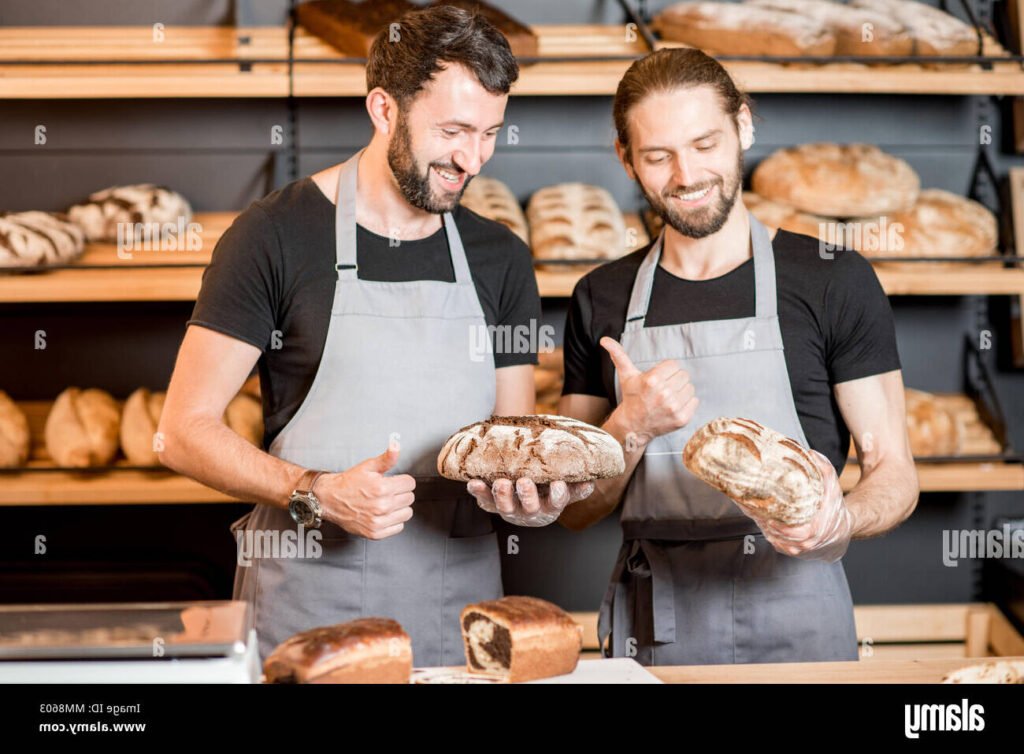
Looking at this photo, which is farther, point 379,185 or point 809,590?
point 379,185

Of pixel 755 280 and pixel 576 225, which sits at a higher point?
pixel 576 225

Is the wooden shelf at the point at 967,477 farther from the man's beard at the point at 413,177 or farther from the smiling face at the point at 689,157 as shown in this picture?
the man's beard at the point at 413,177

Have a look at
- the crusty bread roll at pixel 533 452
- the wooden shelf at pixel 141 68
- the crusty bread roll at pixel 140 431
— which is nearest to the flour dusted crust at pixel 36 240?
the wooden shelf at pixel 141 68

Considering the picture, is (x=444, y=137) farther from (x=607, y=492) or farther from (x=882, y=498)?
(x=882, y=498)

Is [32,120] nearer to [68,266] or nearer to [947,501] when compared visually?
[68,266]

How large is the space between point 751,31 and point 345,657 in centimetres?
206

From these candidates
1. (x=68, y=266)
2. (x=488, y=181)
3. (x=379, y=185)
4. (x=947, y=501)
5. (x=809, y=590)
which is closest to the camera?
(x=809, y=590)

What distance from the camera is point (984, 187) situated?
9.63 ft

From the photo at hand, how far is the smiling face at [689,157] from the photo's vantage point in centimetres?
172

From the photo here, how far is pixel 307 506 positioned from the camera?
155 centimetres

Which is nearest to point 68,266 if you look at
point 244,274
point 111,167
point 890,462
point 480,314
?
point 111,167

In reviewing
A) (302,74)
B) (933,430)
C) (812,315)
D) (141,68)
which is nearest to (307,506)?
(812,315)
